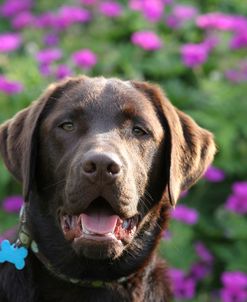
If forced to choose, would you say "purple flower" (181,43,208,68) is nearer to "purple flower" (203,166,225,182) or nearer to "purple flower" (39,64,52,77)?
"purple flower" (203,166,225,182)

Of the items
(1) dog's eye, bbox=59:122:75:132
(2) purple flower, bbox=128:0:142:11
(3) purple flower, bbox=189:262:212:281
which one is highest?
(1) dog's eye, bbox=59:122:75:132

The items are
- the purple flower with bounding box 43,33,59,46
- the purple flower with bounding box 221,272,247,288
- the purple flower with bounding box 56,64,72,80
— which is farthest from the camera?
the purple flower with bounding box 43,33,59,46

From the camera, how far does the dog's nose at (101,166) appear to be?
12.9 ft

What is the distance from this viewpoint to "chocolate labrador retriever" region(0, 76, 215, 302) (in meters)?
4.15

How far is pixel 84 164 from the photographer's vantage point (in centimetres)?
399

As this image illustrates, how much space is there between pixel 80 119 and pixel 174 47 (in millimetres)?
3853

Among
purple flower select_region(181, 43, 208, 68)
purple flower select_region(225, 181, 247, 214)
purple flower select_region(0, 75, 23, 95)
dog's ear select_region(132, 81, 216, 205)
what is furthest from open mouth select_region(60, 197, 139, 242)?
purple flower select_region(181, 43, 208, 68)

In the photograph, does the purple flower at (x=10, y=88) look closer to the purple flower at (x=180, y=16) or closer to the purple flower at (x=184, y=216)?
the purple flower at (x=184, y=216)

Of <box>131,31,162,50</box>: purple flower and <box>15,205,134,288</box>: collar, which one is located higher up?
<box>15,205,134,288</box>: collar

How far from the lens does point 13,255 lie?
4.29 metres

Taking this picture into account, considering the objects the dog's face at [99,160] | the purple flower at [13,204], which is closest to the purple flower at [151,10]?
the purple flower at [13,204]

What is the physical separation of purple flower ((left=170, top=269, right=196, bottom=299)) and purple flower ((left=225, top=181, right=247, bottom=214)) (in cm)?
68

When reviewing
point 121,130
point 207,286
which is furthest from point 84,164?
point 207,286

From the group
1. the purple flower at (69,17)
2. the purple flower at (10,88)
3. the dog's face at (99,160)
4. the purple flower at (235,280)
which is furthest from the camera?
the purple flower at (69,17)
